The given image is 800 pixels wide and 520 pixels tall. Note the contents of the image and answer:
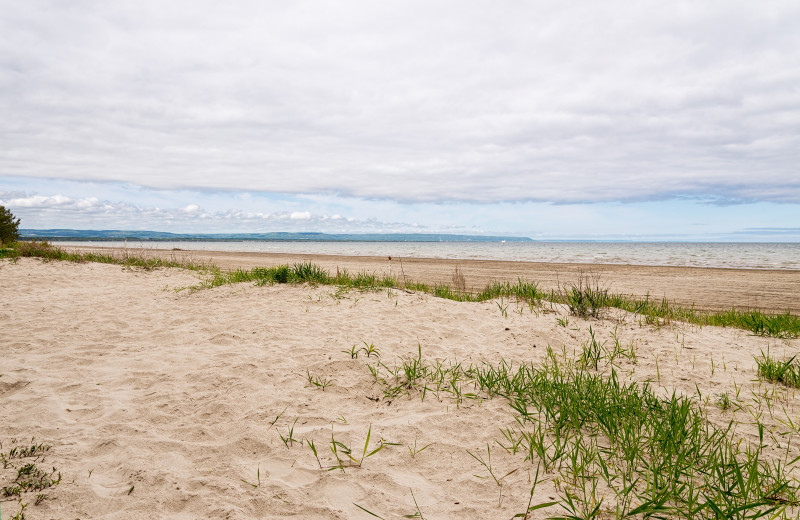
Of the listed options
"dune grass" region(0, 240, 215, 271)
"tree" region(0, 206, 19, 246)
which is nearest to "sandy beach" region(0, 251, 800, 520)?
"dune grass" region(0, 240, 215, 271)

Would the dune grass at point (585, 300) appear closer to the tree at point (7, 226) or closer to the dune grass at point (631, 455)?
the dune grass at point (631, 455)

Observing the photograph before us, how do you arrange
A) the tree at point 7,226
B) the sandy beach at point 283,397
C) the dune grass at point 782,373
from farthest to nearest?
the tree at point 7,226, the dune grass at point 782,373, the sandy beach at point 283,397

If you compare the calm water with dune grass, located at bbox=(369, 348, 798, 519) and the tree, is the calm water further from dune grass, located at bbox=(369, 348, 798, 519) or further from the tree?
dune grass, located at bbox=(369, 348, 798, 519)

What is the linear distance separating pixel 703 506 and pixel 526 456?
3.22 ft

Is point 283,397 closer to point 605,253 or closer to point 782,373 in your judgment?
point 782,373

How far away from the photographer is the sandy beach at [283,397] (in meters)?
2.51

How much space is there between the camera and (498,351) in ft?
17.4

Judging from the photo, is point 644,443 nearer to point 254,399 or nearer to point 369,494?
point 369,494

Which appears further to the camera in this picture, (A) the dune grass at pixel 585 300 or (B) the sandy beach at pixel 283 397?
(A) the dune grass at pixel 585 300

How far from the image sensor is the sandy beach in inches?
98.9

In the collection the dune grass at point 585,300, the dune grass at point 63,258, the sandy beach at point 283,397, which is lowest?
the sandy beach at point 283,397

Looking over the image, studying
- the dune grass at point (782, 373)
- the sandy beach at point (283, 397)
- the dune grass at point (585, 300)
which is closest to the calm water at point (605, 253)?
the dune grass at point (585, 300)

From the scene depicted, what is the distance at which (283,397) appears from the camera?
12.7 ft

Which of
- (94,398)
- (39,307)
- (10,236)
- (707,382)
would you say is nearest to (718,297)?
(707,382)
